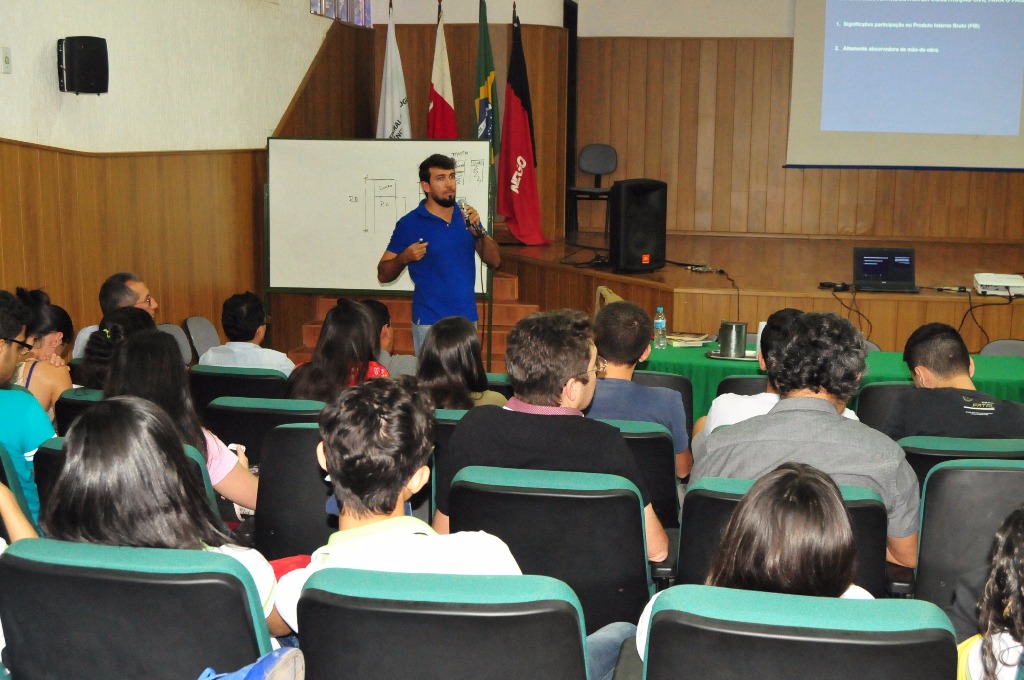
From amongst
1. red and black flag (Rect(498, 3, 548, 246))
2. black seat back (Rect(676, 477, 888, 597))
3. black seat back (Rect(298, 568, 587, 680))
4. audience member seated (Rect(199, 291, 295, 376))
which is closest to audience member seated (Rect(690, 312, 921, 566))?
black seat back (Rect(676, 477, 888, 597))

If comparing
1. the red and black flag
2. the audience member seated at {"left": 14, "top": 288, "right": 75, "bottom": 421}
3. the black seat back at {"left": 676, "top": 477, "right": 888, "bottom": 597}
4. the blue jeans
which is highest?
the red and black flag

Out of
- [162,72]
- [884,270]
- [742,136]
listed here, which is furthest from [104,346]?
[742,136]

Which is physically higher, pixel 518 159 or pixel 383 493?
pixel 518 159

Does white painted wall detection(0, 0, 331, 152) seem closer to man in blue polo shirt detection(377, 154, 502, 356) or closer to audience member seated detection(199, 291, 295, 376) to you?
audience member seated detection(199, 291, 295, 376)

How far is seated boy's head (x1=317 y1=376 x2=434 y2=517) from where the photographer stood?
1763 millimetres

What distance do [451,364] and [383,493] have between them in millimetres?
1392

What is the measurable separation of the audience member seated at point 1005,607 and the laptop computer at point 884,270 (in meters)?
5.45

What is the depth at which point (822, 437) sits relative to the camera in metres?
2.42

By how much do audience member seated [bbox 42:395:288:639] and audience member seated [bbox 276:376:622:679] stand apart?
17cm

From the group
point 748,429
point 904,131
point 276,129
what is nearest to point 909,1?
point 904,131

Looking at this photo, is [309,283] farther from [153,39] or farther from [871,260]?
[871,260]

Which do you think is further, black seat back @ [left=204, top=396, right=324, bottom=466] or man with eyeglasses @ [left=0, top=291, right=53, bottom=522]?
black seat back @ [left=204, top=396, right=324, bottom=466]

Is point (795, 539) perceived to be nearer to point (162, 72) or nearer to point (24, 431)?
point (24, 431)

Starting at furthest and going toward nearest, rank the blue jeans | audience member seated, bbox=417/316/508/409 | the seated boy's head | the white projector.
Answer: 1. the white projector
2. audience member seated, bbox=417/316/508/409
3. the blue jeans
4. the seated boy's head
